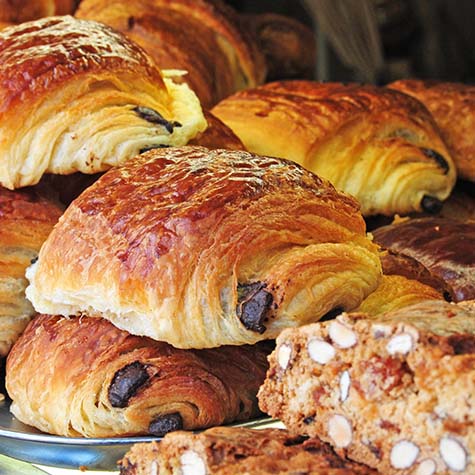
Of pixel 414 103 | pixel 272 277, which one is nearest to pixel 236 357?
pixel 272 277

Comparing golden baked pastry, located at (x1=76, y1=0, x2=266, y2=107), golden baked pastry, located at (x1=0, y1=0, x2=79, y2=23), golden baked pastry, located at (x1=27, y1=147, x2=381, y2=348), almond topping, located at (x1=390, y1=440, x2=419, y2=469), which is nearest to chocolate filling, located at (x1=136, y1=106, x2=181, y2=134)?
golden baked pastry, located at (x1=27, y1=147, x2=381, y2=348)

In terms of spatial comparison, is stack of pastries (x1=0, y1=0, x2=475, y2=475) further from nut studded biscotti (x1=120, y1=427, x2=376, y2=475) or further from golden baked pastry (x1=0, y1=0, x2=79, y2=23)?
golden baked pastry (x1=0, y1=0, x2=79, y2=23)

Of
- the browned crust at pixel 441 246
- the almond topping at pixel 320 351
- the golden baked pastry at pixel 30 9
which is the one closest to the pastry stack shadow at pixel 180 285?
the almond topping at pixel 320 351

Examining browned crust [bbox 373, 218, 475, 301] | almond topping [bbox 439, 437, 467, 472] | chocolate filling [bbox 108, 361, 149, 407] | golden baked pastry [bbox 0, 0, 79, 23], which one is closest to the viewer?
almond topping [bbox 439, 437, 467, 472]

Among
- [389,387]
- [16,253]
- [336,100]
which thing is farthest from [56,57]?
[389,387]

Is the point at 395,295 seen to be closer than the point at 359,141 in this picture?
Yes

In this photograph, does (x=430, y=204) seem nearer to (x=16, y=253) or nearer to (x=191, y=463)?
(x=16, y=253)
